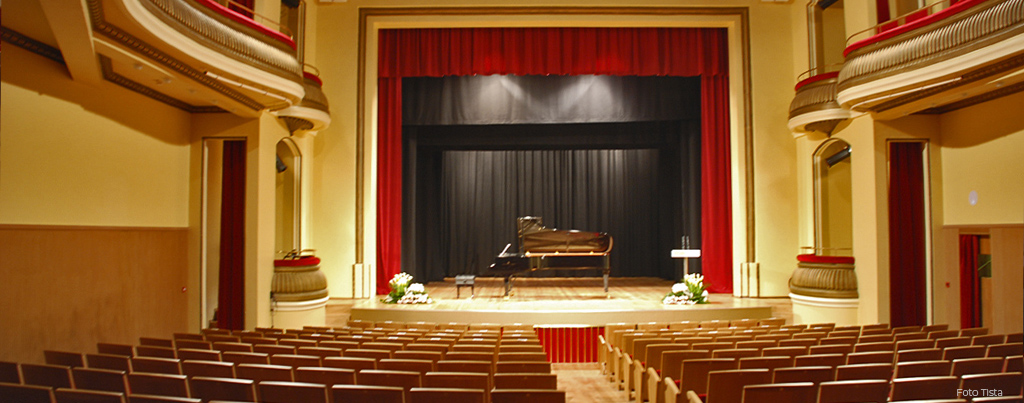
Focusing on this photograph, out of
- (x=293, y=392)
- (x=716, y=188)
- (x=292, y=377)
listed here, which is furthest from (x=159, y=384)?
(x=716, y=188)

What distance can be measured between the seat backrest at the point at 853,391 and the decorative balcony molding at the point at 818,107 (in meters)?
6.72

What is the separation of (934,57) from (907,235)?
119 inches

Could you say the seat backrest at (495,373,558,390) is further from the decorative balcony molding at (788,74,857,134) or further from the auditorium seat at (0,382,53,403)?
the decorative balcony molding at (788,74,857,134)

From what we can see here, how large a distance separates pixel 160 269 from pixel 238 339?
10.3 ft

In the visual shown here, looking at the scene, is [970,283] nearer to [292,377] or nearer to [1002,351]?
[1002,351]

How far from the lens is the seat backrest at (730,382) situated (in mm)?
3588

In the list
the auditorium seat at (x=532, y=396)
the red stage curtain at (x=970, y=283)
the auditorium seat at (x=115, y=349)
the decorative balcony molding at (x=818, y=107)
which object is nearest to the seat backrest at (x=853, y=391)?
the auditorium seat at (x=532, y=396)

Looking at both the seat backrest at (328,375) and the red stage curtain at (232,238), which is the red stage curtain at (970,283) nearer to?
the seat backrest at (328,375)

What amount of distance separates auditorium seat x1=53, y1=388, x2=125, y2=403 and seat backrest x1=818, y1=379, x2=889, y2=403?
368 cm

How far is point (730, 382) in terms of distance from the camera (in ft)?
11.9

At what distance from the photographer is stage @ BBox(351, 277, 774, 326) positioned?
31.4 ft

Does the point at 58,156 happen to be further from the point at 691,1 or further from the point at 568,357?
the point at 691,1

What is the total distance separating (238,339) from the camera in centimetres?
578

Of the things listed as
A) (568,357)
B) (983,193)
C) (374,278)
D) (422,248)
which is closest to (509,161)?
(422,248)
